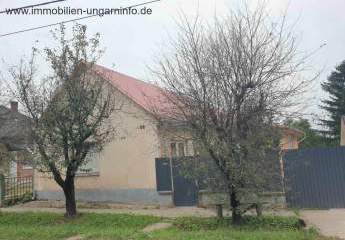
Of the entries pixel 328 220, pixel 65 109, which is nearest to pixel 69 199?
pixel 65 109

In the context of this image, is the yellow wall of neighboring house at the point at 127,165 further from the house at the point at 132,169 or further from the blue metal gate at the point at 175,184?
the blue metal gate at the point at 175,184

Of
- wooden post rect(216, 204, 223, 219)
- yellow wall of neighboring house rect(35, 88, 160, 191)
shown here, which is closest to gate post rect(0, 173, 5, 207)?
yellow wall of neighboring house rect(35, 88, 160, 191)

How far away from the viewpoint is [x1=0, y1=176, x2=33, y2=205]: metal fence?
56.7 feet

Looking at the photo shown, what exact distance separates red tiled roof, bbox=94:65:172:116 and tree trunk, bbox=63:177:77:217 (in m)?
3.62

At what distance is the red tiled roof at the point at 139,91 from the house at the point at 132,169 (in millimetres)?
49

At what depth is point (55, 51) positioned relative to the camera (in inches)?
556

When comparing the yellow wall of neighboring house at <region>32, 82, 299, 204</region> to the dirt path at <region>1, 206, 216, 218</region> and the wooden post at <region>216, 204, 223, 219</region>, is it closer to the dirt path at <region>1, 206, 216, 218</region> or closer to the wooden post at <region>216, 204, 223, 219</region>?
the dirt path at <region>1, 206, 216, 218</region>

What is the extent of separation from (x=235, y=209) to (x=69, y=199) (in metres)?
5.90

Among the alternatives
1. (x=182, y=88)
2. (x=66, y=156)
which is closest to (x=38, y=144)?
(x=66, y=156)

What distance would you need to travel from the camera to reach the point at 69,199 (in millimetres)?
14453

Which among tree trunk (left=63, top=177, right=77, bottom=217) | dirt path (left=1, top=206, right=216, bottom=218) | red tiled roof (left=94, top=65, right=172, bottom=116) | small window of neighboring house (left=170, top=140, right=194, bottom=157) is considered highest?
red tiled roof (left=94, top=65, right=172, bottom=116)

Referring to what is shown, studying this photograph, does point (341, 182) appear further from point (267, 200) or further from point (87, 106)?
point (87, 106)

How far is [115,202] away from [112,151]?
6.50 ft

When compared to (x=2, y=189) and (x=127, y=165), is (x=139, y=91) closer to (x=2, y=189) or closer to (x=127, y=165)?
(x=127, y=165)
